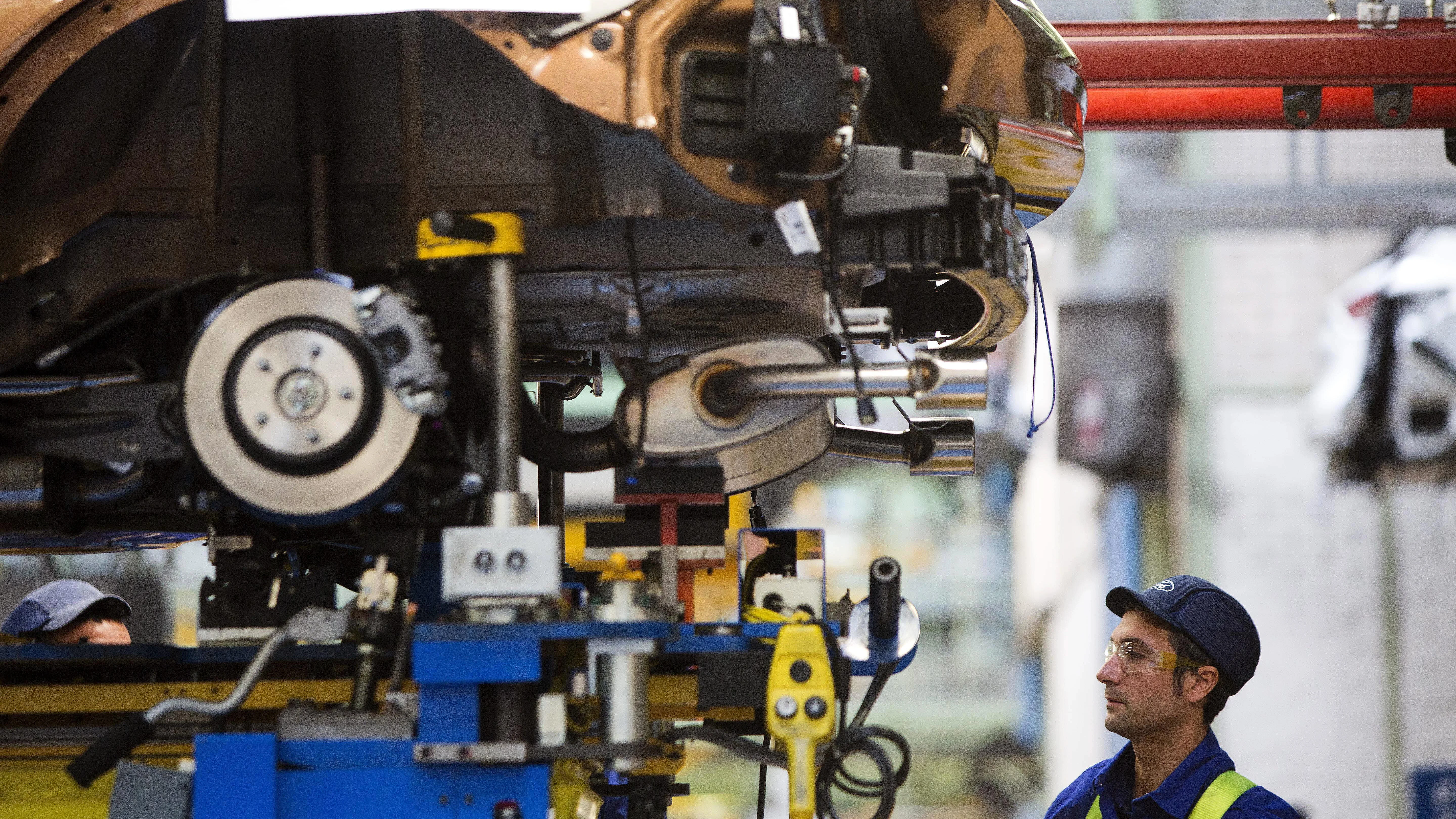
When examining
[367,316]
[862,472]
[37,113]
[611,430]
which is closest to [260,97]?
[37,113]

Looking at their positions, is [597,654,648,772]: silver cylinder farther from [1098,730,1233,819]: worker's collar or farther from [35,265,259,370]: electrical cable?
[1098,730,1233,819]: worker's collar

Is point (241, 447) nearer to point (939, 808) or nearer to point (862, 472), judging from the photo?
point (862, 472)

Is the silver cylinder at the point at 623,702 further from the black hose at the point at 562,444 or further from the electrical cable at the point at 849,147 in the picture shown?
the electrical cable at the point at 849,147

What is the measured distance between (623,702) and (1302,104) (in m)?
2.87

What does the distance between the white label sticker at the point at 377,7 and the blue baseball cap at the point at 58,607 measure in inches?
87.3

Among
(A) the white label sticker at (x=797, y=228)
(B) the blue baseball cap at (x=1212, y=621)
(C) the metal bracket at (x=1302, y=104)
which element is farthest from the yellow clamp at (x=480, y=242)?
(C) the metal bracket at (x=1302, y=104)

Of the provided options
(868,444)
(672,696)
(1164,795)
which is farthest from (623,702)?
(1164,795)

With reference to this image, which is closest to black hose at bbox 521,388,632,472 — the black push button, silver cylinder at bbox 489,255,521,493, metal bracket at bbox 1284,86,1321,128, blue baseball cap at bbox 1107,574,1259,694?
silver cylinder at bbox 489,255,521,493

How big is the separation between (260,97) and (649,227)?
802mm

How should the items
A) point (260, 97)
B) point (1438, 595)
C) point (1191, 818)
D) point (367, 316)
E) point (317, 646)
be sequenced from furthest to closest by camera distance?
point (1438, 595) → point (1191, 818) → point (260, 97) → point (317, 646) → point (367, 316)

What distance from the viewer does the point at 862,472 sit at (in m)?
8.35

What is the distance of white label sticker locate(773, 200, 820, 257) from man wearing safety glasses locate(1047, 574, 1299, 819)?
138 cm

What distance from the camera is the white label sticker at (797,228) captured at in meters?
2.23

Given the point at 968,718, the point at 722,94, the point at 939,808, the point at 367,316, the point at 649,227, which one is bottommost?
the point at 939,808
